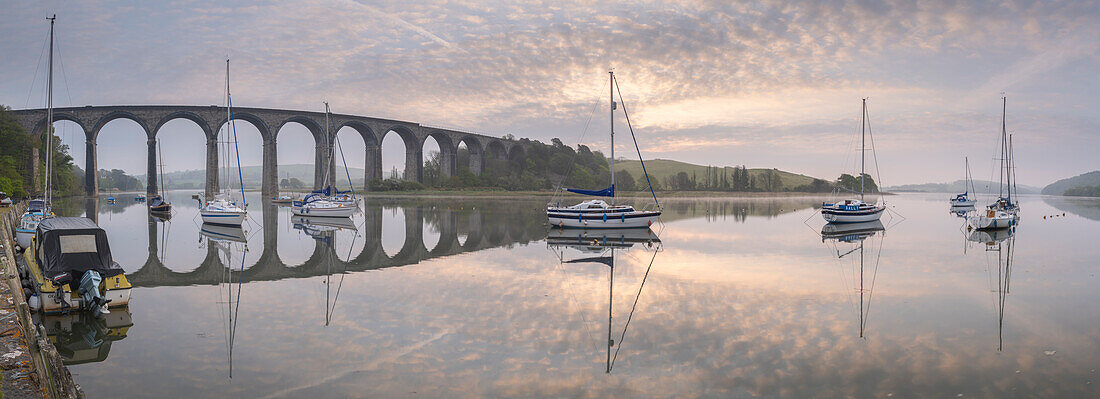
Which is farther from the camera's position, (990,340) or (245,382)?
(990,340)

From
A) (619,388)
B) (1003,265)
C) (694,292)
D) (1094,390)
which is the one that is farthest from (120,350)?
(1003,265)

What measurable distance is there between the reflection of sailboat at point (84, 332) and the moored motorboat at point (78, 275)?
19cm

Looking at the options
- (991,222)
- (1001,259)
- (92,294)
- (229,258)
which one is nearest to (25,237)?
(229,258)

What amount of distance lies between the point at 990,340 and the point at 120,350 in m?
10.9

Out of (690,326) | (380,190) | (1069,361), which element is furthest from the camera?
(380,190)

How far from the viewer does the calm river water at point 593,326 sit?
5785mm

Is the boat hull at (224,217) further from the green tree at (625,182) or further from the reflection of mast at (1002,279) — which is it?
the green tree at (625,182)

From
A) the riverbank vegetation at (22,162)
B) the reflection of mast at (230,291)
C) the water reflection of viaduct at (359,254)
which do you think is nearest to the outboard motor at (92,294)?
the reflection of mast at (230,291)

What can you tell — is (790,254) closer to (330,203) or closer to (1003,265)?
(1003,265)

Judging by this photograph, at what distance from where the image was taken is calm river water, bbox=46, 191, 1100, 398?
5.79 metres

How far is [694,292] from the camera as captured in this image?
10.6 metres

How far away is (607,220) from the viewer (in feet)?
79.5

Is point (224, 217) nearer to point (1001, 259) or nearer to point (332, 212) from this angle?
point (332, 212)

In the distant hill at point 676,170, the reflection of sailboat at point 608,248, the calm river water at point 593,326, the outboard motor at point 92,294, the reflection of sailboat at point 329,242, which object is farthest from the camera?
the distant hill at point 676,170
